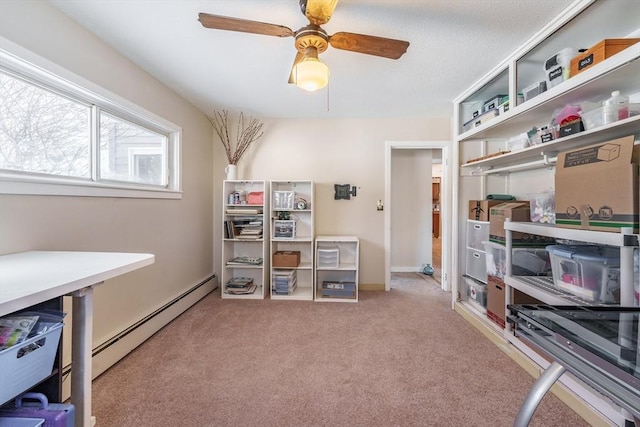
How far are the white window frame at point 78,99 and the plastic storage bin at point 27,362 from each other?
0.90 m

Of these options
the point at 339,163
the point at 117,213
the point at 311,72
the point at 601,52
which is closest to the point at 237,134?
the point at 339,163

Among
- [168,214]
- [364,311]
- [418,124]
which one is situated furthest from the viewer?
[418,124]

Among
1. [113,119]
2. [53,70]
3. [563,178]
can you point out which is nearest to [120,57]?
[113,119]

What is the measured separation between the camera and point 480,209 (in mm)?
2566

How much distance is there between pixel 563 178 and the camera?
1542mm

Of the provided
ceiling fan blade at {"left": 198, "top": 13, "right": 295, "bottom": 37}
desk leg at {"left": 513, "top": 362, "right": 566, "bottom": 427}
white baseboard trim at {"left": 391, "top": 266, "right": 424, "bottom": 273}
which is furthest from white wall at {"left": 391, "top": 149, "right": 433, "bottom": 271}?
desk leg at {"left": 513, "top": 362, "right": 566, "bottom": 427}

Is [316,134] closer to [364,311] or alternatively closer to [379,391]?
[364,311]

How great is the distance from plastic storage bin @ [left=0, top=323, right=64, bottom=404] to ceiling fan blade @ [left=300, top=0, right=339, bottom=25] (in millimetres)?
1678

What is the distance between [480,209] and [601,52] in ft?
4.67

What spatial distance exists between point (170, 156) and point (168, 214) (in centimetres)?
63

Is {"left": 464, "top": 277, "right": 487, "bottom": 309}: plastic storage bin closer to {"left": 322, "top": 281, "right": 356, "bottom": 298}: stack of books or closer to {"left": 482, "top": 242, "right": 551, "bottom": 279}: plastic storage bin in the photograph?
{"left": 482, "top": 242, "right": 551, "bottom": 279}: plastic storage bin

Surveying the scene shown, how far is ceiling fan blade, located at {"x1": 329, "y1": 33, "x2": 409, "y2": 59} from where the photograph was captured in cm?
141

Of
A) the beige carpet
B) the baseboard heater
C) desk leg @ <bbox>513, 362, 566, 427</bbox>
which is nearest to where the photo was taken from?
desk leg @ <bbox>513, 362, 566, 427</bbox>

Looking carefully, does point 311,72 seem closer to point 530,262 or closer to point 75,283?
point 75,283
